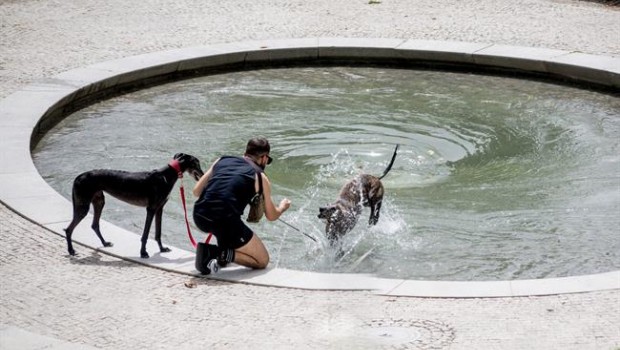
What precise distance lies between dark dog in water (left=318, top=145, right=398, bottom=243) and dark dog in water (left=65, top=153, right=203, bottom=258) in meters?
1.17

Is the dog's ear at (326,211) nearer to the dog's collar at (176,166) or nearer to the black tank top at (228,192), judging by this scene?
the black tank top at (228,192)

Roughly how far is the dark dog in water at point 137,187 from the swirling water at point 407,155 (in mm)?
914

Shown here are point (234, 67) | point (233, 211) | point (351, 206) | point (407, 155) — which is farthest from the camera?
point (234, 67)

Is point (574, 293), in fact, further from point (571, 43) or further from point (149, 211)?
point (571, 43)

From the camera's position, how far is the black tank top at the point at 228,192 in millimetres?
8734

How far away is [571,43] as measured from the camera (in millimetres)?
16672

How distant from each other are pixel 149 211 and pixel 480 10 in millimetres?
10858

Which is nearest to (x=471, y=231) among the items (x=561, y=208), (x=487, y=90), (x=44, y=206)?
(x=561, y=208)

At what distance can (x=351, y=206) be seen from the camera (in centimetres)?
936

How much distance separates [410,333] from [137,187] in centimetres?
264

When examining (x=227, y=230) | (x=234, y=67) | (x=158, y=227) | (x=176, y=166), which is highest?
(x=176, y=166)

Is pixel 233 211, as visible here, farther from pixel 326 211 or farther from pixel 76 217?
pixel 76 217

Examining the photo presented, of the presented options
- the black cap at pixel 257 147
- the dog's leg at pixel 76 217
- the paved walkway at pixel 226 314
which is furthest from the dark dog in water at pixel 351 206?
the dog's leg at pixel 76 217

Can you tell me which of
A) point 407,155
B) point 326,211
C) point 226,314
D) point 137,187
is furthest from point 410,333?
point 407,155
